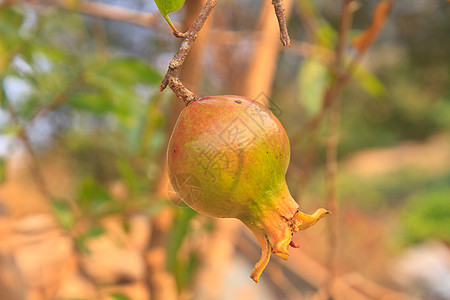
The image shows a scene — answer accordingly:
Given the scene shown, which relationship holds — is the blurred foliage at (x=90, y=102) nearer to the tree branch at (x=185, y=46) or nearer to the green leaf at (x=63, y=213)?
the green leaf at (x=63, y=213)

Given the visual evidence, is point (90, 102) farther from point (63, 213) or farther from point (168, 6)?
point (168, 6)

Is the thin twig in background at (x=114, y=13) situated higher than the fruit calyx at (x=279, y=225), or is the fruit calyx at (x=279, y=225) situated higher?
the thin twig in background at (x=114, y=13)

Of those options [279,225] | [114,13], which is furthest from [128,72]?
[279,225]

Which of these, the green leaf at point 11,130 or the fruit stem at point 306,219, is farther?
the green leaf at point 11,130

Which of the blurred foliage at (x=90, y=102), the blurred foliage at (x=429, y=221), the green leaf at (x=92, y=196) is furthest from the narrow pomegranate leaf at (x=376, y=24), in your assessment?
the blurred foliage at (x=429, y=221)

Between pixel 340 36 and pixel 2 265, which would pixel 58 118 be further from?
pixel 340 36

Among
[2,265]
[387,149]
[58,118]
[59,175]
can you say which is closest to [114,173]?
[59,175]
